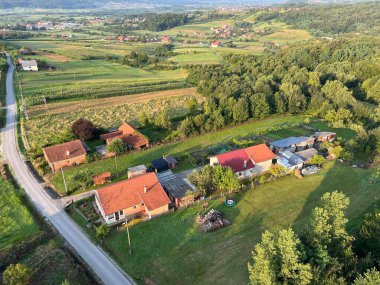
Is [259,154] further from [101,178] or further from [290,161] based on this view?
[101,178]

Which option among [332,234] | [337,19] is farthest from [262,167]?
[337,19]

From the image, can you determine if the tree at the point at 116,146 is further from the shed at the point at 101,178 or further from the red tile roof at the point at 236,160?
the red tile roof at the point at 236,160

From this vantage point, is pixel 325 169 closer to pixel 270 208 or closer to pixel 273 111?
pixel 270 208

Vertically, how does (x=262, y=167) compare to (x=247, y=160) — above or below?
below

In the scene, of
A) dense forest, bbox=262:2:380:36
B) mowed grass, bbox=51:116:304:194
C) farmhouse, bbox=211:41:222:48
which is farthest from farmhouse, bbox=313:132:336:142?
dense forest, bbox=262:2:380:36

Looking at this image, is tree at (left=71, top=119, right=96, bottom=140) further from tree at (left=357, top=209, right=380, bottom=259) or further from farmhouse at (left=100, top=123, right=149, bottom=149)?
tree at (left=357, top=209, right=380, bottom=259)

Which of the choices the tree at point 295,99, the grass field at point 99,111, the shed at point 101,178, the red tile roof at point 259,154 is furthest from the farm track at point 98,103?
the red tile roof at point 259,154

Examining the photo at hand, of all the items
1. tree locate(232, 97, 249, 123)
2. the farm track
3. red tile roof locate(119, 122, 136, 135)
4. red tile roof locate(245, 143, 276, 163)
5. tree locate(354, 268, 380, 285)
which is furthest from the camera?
the farm track
